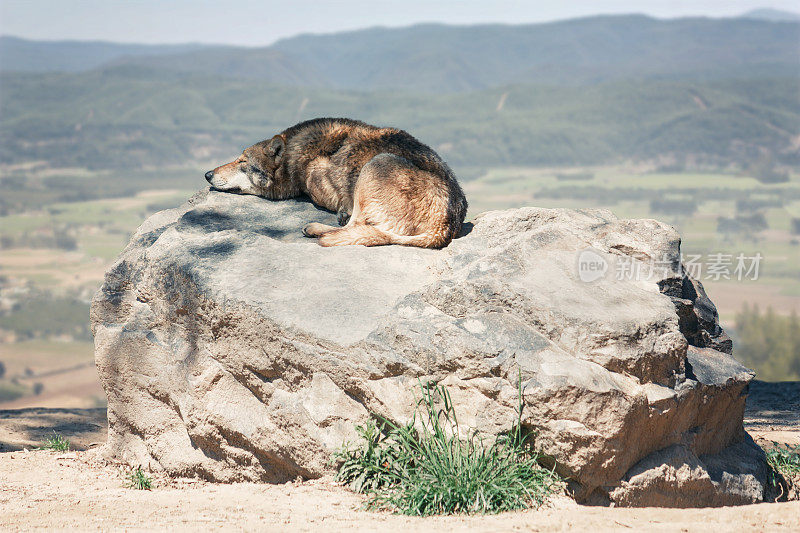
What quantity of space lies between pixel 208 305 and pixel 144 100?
20831cm

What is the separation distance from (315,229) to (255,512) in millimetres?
2836

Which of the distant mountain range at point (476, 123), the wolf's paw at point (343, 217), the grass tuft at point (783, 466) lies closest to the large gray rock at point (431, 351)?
the grass tuft at point (783, 466)

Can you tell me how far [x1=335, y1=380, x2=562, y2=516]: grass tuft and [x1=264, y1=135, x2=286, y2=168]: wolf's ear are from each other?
13.1 ft

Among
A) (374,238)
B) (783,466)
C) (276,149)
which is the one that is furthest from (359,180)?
(783,466)

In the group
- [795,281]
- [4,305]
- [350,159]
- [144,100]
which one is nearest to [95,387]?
[4,305]

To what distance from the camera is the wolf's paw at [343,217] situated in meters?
7.11

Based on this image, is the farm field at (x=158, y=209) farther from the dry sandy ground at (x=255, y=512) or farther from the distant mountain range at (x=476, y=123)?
the dry sandy ground at (x=255, y=512)

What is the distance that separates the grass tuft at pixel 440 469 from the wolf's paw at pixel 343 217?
8.92 feet

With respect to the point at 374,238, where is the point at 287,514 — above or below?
below

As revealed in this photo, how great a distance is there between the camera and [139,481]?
580cm

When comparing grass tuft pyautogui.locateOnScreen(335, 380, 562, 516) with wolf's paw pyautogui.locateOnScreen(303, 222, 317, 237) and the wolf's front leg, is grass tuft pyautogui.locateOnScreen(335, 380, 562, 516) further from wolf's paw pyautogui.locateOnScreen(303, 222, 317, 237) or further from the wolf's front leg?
the wolf's front leg

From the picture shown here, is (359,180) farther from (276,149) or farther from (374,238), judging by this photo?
(276,149)

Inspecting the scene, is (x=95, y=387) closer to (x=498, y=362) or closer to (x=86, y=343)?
(x=86, y=343)

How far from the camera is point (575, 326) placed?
193 inches
